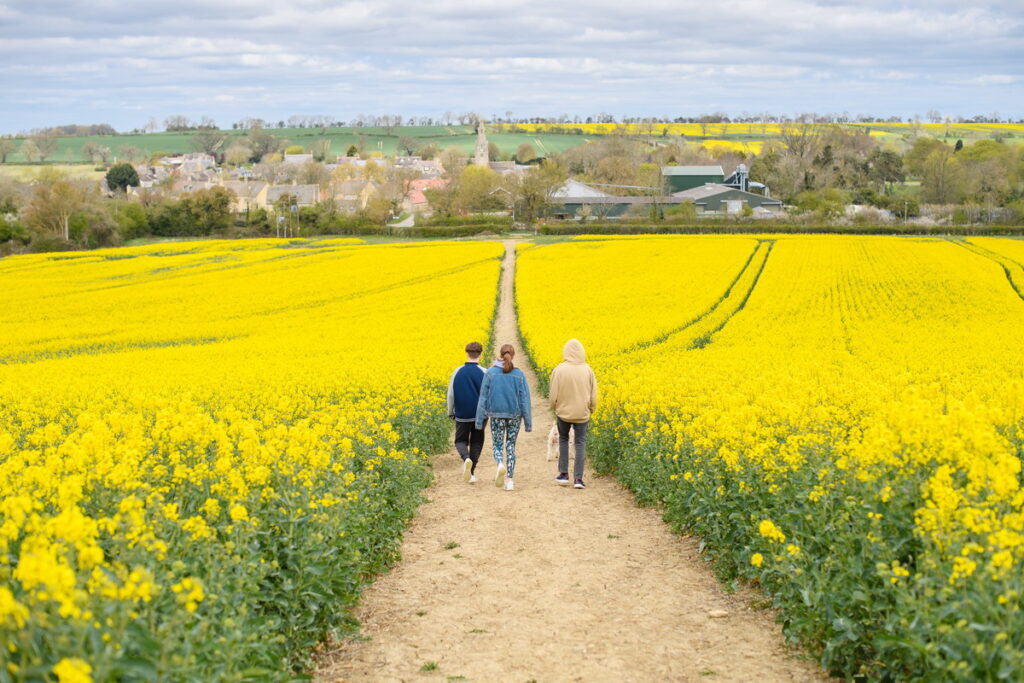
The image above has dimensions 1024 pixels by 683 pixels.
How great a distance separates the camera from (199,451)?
9445 mm

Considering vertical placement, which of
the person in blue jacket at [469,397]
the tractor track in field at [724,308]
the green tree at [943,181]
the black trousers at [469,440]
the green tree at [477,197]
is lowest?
the tractor track in field at [724,308]

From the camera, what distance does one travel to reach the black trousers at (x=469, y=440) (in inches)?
583

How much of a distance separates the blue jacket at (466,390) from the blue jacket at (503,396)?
0.65 meters

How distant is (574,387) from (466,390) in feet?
5.95

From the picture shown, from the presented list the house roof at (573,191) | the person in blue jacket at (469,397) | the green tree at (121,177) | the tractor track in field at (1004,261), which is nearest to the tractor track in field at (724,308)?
the person in blue jacket at (469,397)

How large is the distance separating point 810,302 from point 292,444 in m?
31.2

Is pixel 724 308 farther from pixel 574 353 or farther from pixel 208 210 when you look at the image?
pixel 208 210

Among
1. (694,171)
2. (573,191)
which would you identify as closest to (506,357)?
(573,191)

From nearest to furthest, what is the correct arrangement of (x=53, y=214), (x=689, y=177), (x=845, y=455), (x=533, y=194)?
(x=845, y=455) < (x=53, y=214) < (x=533, y=194) < (x=689, y=177)

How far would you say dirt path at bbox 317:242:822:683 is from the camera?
740cm

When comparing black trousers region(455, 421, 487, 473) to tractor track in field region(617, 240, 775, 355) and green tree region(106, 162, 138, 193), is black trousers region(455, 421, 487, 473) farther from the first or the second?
green tree region(106, 162, 138, 193)

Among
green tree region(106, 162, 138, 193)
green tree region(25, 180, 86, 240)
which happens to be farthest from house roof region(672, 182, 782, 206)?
green tree region(106, 162, 138, 193)

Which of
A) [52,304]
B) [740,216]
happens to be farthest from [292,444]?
[740,216]

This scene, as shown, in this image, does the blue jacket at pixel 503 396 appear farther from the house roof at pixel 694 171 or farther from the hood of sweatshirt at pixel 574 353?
the house roof at pixel 694 171
